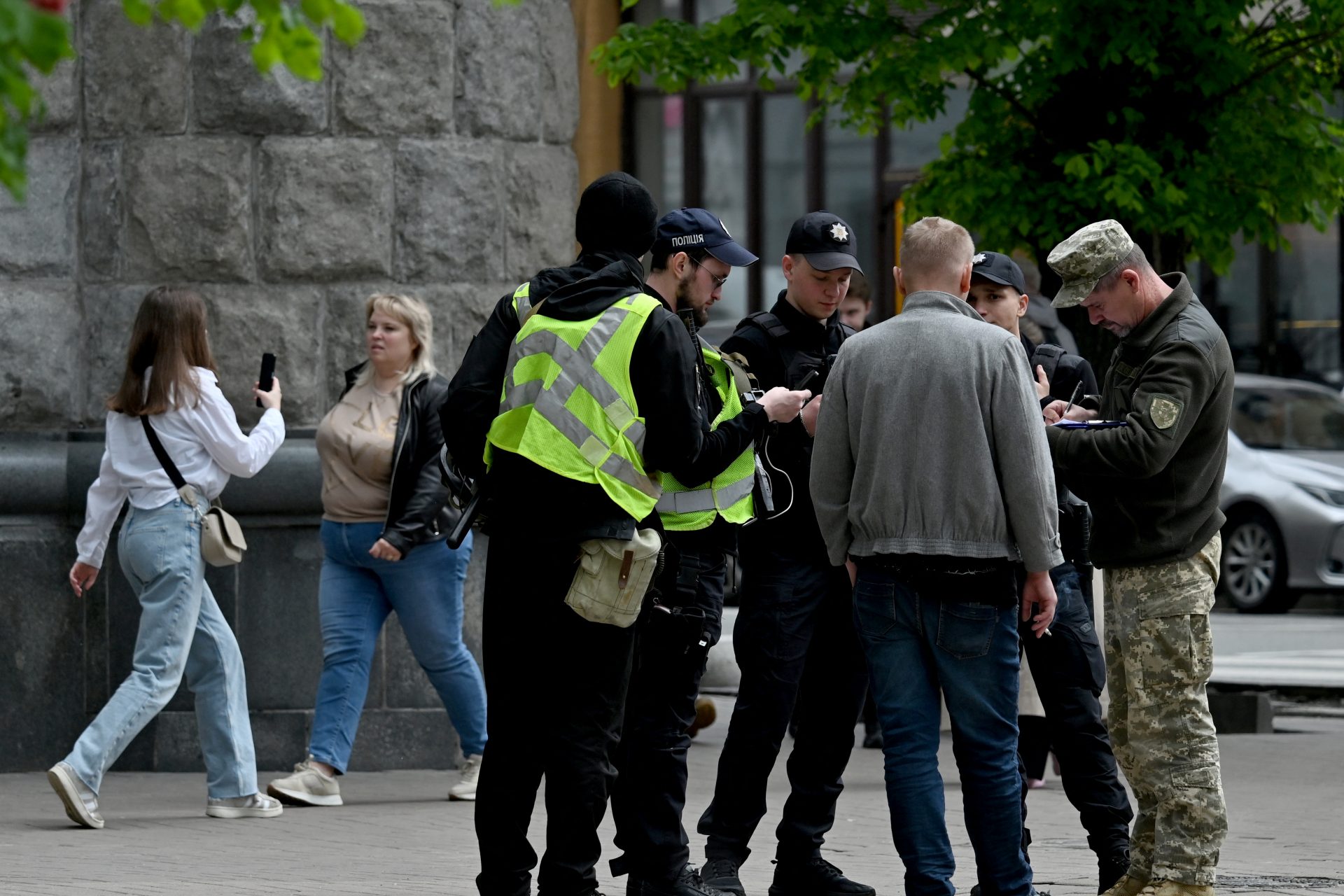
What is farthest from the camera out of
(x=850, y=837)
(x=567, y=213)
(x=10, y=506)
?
(x=567, y=213)

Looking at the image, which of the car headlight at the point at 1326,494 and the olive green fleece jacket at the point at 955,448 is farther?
the car headlight at the point at 1326,494

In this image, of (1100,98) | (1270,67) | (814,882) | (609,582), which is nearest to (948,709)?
(609,582)

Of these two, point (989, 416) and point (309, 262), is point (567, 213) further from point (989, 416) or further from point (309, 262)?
point (989, 416)

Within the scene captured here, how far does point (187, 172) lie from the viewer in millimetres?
8938

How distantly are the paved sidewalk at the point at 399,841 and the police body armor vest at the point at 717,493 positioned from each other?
1.17 meters

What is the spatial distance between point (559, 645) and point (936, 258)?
1394 mm

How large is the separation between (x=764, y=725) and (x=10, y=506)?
12.6 feet

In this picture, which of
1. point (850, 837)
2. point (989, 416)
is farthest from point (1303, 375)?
point (989, 416)

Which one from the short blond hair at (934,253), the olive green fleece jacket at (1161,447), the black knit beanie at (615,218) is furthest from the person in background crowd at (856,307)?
the black knit beanie at (615,218)

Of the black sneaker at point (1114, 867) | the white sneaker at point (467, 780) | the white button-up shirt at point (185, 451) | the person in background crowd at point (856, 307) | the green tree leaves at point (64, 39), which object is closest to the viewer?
the green tree leaves at point (64, 39)

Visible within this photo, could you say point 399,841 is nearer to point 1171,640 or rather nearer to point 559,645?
point 559,645

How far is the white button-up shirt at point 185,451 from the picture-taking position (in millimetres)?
7668

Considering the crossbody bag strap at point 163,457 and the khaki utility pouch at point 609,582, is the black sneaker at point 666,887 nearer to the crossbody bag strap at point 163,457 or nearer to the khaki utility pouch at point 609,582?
the khaki utility pouch at point 609,582

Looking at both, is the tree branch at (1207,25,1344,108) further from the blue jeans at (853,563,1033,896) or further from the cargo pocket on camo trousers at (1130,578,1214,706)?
the blue jeans at (853,563,1033,896)
